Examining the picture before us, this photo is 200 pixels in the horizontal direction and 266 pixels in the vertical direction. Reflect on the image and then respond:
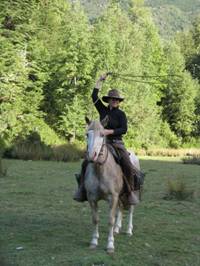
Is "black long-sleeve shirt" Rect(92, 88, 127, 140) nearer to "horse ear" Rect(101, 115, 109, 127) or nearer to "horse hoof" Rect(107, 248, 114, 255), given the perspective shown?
"horse ear" Rect(101, 115, 109, 127)

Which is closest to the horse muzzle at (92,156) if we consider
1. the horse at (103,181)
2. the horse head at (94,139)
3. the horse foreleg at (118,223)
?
the horse head at (94,139)

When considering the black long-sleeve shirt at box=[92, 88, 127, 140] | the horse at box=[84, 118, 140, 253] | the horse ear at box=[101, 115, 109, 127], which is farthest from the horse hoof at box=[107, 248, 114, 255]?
the horse ear at box=[101, 115, 109, 127]

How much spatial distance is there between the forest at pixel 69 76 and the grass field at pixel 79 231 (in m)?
17.8

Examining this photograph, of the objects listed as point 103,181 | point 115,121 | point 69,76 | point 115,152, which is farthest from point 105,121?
point 69,76

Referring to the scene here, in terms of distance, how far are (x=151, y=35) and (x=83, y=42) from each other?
16885mm

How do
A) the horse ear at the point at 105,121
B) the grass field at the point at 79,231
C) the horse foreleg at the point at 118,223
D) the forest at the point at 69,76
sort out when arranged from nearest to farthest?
the grass field at the point at 79,231 < the horse ear at the point at 105,121 < the horse foreleg at the point at 118,223 < the forest at the point at 69,76

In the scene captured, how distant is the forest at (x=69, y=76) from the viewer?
36562 millimetres

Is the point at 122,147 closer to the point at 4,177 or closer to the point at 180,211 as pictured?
the point at 180,211

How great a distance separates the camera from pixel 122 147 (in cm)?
783

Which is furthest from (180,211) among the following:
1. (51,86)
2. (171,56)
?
(171,56)

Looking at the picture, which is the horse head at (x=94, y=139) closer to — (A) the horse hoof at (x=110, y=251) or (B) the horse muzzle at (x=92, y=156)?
(B) the horse muzzle at (x=92, y=156)

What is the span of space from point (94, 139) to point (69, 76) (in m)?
33.2

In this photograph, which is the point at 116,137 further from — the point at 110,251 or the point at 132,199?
the point at 110,251

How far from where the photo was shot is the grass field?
22.6 ft
